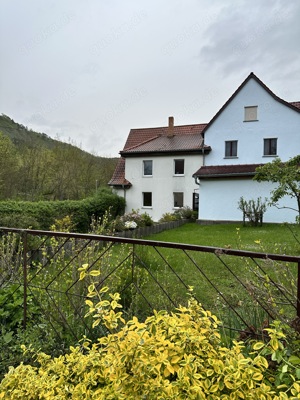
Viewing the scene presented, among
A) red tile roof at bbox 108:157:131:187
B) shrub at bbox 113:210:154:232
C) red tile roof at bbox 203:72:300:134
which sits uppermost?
red tile roof at bbox 203:72:300:134

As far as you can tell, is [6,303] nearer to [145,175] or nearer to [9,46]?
[9,46]

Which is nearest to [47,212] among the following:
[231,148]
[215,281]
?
[215,281]

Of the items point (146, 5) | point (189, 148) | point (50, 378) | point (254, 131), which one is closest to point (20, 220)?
point (146, 5)

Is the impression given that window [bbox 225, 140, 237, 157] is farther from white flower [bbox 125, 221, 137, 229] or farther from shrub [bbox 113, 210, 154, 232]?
white flower [bbox 125, 221, 137, 229]

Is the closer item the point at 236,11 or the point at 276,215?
the point at 236,11

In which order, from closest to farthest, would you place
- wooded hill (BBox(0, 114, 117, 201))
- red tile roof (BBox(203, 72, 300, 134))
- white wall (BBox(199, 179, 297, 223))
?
1. white wall (BBox(199, 179, 297, 223))
2. red tile roof (BBox(203, 72, 300, 134))
3. wooded hill (BBox(0, 114, 117, 201))

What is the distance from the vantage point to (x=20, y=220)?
7355 millimetres

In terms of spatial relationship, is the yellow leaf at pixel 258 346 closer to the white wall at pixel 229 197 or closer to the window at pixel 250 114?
the white wall at pixel 229 197

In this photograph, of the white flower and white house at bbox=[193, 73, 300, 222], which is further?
white house at bbox=[193, 73, 300, 222]

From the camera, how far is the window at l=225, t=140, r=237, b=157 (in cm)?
1684

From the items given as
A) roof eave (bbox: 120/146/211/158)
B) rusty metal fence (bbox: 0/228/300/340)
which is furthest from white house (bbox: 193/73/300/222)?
rusty metal fence (bbox: 0/228/300/340)

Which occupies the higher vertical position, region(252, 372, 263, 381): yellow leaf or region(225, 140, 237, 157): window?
region(225, 140, 237, 157): window

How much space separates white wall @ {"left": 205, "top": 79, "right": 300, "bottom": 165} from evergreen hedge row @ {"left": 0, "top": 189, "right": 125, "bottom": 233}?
7.28 metres

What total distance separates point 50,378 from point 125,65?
8.21 m
